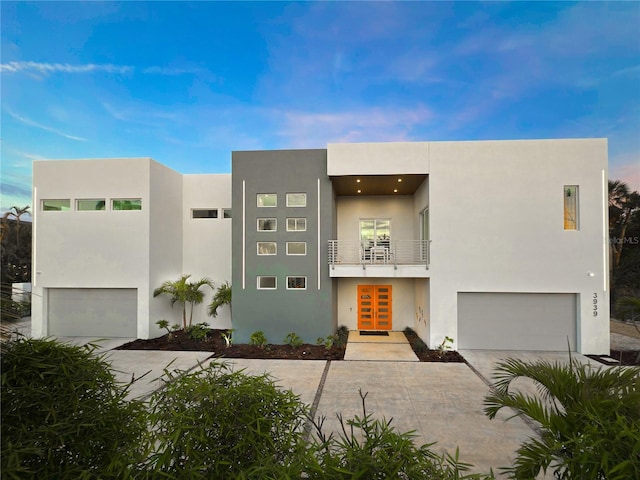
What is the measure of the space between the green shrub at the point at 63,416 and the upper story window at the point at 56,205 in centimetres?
1243

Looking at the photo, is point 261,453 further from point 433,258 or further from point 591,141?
point 591,141

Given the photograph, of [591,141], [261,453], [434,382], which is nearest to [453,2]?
[591,141]

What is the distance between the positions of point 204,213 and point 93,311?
5.63 m

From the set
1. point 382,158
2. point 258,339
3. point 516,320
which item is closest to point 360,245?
point 382,158

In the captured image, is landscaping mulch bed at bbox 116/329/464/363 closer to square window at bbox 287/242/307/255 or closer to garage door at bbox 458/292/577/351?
garage door at bbox 458/292/577/351

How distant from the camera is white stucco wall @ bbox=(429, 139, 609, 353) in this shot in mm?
9453

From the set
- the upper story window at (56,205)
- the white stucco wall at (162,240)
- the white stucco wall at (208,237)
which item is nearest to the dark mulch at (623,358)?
the white stucco wall at (208,237)

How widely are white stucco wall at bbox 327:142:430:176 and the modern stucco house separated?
5cm

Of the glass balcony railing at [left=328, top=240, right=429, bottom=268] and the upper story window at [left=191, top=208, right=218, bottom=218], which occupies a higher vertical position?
the upper story window at [left=191, top=208, right=218, bottom=218]

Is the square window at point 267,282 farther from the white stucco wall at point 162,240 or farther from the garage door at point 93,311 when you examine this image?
the garage door at point 93,311

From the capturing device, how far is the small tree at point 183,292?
11.5 m

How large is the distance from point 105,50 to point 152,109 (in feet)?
16.0

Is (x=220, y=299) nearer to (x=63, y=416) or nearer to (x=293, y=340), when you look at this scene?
(x=293, y=340)

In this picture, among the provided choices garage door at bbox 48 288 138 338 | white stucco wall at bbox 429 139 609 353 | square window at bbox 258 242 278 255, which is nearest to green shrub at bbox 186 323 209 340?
garage door at bbox 48 288 138 338
